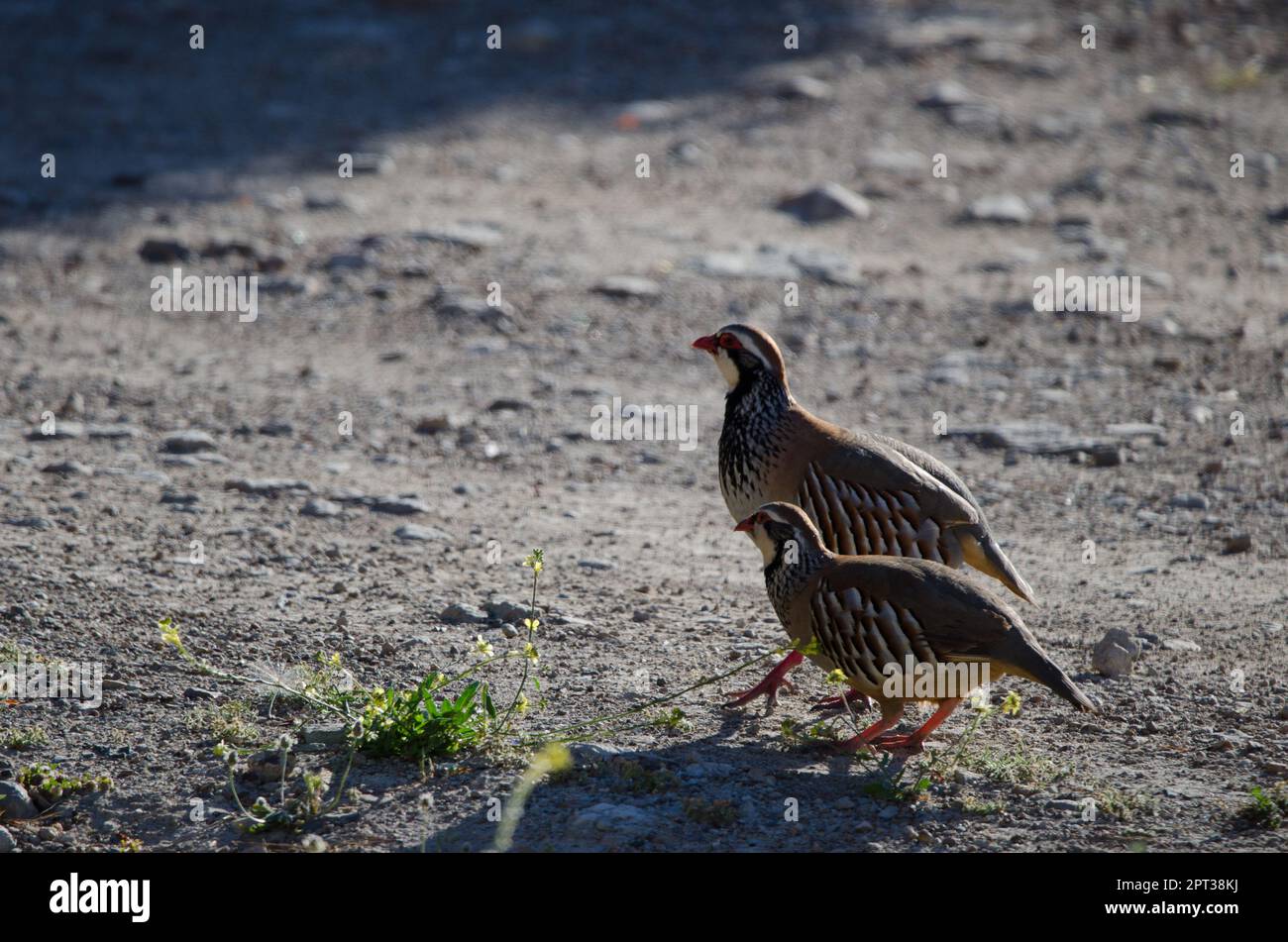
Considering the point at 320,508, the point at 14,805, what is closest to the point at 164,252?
the point at 320,508

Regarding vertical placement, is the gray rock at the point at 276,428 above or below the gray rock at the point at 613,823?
above

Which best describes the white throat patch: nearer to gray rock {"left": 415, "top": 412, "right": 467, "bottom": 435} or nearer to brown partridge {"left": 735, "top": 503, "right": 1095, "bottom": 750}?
brown partridge {"left": 735, "top": 503, "right": 1095, "bottom": 750}

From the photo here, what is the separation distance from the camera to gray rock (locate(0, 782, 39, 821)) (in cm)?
466

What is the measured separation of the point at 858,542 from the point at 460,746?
5.76ft

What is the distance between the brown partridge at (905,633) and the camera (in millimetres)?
4887

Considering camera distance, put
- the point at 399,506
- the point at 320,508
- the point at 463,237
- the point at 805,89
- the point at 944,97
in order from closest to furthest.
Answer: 1. the point at 320,508
2. the point at 399,506
3. the point at 463,237
4. the point at 944,97
5. the point at 805,89

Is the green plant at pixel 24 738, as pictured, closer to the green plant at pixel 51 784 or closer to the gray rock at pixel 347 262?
the green plant at pixel 51 784

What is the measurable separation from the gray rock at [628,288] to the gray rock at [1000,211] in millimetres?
3171

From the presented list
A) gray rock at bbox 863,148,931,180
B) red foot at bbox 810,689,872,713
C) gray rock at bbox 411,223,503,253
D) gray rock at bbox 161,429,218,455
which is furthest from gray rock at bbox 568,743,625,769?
gray rock at bbox 863,148,931,180

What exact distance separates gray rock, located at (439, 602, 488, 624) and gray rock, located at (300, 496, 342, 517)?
4.53 feet

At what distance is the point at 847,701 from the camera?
5.61 metres

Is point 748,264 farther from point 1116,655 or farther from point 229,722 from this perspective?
point 229,722

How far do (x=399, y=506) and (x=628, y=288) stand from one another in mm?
3872

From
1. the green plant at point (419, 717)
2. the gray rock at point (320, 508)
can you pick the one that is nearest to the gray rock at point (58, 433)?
the gray rock at point (320, 508)
